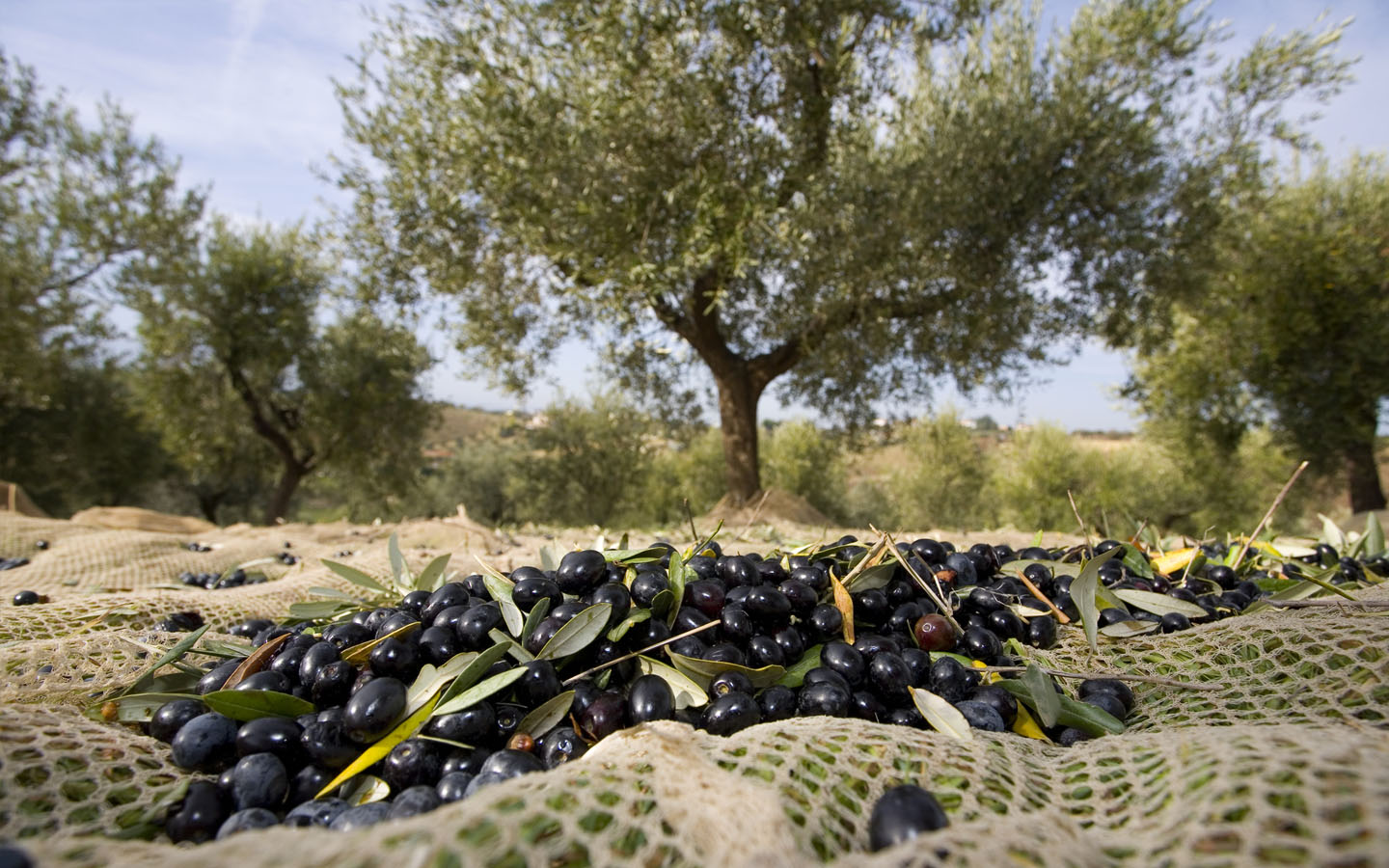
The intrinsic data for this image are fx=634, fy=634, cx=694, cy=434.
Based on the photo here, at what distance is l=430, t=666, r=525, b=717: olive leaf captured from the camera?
41.4 inches

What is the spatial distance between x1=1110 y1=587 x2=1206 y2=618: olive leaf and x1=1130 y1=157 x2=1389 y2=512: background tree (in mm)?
11383

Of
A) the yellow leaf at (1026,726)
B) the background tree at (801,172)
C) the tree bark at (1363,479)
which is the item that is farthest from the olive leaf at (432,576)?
the tree bark at (1363,479)

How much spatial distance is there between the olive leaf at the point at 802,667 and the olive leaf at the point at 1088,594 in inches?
22.5

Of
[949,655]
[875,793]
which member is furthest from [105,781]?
[949,655]

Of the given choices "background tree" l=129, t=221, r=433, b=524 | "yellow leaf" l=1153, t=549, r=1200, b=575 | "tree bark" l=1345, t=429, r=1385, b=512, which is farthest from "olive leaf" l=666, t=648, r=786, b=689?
"tree bark" l=1345, t=429, r=1385, b=512

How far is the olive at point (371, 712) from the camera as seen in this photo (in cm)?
103

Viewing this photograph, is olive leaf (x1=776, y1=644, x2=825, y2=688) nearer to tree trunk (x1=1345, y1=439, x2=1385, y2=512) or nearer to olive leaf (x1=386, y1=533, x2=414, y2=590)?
olive leaf (x1=386, y1=533, x2=414, y2=590)

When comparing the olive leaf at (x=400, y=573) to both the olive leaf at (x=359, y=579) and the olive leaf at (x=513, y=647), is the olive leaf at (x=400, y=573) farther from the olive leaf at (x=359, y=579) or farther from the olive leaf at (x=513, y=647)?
the olive leaf at (x=513, y=647)

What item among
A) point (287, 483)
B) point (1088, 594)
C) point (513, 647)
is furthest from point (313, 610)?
point (287, 483)

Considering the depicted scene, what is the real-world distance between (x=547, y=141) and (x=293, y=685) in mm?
6203

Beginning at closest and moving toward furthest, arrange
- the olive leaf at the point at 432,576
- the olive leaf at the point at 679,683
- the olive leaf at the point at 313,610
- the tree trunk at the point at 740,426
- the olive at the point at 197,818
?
the olive at the point at 197,818, the olive leaf at the point at 679,683, the olive leaf at the point at 313,610, the olive leaf at the point at 432,576, the tree trunk at the point at 740,426

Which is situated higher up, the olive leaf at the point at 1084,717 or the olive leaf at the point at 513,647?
the olive leaf at the point at 513,647

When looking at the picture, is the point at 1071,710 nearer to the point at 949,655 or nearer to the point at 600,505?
the point at 949,655

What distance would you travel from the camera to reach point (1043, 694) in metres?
1.14
